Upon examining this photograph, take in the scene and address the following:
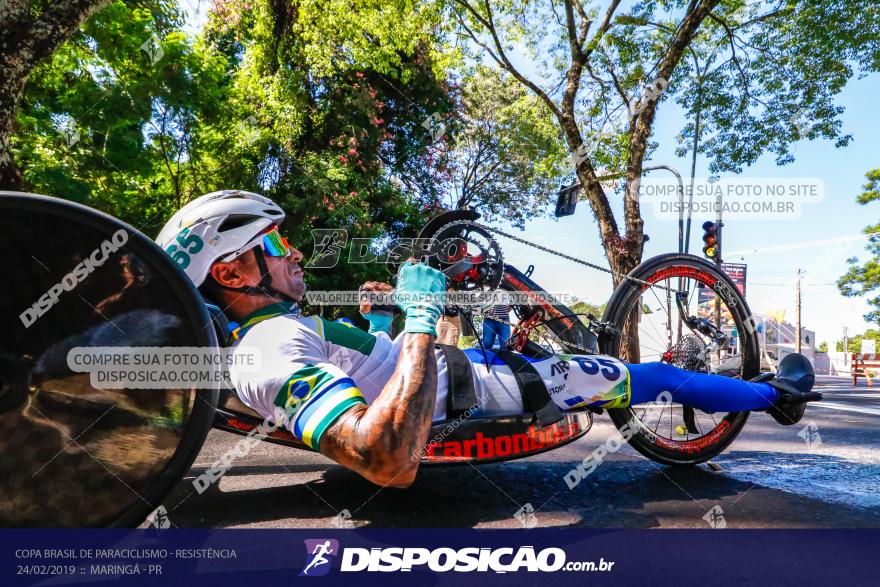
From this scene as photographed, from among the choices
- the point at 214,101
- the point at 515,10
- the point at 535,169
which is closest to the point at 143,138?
the point at 214,101

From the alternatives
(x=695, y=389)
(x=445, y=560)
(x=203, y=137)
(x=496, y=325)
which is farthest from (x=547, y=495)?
(x=203, y=137)

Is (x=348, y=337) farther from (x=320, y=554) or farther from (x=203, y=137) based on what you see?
(x=203, y=137)

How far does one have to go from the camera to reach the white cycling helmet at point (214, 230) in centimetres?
187

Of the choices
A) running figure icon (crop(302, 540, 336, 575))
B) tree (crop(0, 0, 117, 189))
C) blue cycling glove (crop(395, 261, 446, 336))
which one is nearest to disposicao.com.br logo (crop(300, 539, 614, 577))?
running figure icon (crop(302, 540, 336, 575))

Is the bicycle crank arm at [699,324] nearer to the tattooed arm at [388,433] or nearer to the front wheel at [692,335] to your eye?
the front wheel at [692,335]

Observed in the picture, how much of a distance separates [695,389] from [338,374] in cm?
204

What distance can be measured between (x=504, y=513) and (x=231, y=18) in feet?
46.1

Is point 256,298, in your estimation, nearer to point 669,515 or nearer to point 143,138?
point 669,515

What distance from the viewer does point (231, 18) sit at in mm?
11922

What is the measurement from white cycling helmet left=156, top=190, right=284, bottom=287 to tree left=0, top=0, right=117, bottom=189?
13.9ft

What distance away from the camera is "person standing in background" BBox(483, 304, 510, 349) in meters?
2.79

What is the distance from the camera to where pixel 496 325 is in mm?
2814

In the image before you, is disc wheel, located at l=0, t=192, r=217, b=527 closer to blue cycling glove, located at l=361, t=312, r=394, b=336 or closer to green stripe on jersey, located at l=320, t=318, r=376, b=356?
green stripe on jersey, located at l=320, t=318, r=376, b=356

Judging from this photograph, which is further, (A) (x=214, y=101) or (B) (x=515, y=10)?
(B) (x=515, y=10)
